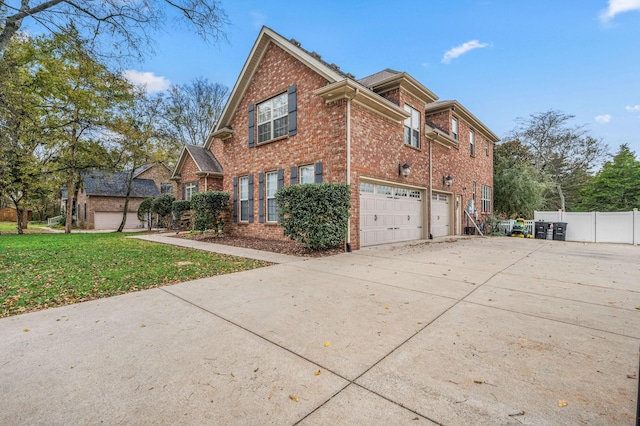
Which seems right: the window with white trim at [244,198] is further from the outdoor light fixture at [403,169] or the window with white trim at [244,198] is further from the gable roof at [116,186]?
the gable roof at [116,186]

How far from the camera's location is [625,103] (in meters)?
16.8

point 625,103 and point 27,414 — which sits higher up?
point 625,103

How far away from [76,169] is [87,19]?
1508 cm

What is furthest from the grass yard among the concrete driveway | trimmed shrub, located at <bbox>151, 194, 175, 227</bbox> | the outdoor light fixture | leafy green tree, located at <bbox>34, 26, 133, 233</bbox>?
trimmed shrub, located at <bbox>151, 194, 175, 227</bbox>

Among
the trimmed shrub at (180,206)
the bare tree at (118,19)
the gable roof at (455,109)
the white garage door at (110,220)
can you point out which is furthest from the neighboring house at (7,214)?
the gable roof at (455,109)

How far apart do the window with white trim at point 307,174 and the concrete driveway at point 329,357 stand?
18.7 feet

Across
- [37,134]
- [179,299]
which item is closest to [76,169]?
[37,134]

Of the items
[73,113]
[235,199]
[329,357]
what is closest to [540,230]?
[235,199]

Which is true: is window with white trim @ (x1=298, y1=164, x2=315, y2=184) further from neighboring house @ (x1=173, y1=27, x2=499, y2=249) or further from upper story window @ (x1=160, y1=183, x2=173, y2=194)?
upper story window @ (x1=160, y1=183, x2=173, y2=194)

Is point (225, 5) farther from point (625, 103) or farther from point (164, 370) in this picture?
point (625, 103)

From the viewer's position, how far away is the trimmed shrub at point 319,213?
7773 millimetres

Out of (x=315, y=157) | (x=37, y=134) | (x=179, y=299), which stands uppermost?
(x=37, y=134)

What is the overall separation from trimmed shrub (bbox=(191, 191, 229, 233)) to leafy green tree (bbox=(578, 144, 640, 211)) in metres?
31.4

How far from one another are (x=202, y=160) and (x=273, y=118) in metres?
7.91
